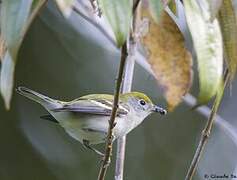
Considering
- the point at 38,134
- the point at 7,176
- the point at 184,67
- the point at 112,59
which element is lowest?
the point at 7,176

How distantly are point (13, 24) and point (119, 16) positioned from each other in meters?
0.20

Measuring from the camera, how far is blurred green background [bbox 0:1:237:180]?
399 centimetres

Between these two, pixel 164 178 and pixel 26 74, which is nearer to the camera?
pixel 26 74

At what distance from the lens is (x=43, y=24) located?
3990mm

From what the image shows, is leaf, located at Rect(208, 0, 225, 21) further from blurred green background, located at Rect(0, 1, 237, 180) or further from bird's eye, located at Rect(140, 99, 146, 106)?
blurred green background, located at Rect(0, 1, 237, 180)

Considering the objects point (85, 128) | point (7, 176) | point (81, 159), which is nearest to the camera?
point (85, 128)

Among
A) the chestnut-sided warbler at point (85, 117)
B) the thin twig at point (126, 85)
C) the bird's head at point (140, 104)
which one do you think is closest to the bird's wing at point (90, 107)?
the chestnut-sided warbler at point (85, 117)

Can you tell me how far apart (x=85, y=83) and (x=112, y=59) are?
0.86 feet

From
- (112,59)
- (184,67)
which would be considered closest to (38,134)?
(112,59)

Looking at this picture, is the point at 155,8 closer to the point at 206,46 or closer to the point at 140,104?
the point at 206,46

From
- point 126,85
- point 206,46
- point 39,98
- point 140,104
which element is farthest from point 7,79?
point 140,104

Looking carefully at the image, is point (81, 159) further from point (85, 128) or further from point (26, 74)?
point (85, 128)

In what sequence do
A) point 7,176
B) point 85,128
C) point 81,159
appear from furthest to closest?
1. point 81,159
2. point 7,176
3. point 85,128

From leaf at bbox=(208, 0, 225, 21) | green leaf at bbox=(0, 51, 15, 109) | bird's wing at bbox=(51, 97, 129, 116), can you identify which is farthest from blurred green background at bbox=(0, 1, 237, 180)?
leaf at bbox=(208, 0, 225, 21)
